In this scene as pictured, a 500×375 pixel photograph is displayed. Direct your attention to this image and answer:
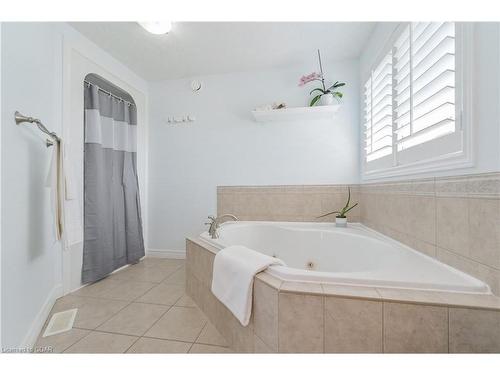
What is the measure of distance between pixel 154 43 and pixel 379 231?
101 inches

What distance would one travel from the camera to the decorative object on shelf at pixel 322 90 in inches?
82.2

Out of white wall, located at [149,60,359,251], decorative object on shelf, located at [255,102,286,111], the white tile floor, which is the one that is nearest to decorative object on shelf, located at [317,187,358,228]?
white wall, located at [149,60,359,251]

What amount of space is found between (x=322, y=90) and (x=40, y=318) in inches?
110

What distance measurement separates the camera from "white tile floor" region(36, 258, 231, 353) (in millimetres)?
1159

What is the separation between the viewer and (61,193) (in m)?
1.35

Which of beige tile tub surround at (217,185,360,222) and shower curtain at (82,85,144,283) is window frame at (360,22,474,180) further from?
shower curtain at (82,85,144,283)

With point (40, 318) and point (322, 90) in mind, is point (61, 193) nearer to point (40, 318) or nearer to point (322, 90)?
point (40, 318)

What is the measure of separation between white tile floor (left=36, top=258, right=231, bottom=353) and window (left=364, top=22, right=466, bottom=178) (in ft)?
4.89

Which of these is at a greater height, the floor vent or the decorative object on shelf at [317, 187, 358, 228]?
the decorative object on shelf at [317, 187, 358, 228]

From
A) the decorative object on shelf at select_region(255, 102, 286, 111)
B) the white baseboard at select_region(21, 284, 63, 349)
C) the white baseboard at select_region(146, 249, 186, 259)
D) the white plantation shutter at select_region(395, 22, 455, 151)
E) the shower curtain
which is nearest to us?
the white plantation shutter at select_region(395, 22, 455, 151)

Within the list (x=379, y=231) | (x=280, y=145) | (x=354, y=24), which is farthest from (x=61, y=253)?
(x=354, y=24)

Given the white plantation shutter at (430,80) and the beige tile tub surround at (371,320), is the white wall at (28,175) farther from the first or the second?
the white plantation shutter at (430,80)

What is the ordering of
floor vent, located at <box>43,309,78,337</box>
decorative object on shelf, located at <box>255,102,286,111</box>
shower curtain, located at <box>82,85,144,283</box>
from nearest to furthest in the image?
1. floor vent, located at <box>43,309,78,337</box>
2. shower curtain, located at <box>82,85,144,283</box>
3. decorative object on shelf, located at <box>255,102,286,111</box>

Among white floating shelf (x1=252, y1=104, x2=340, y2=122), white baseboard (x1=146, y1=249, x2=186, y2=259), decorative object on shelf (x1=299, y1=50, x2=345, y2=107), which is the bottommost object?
white baseboard (x1=146, y1=249, x2=186, y2=259)
